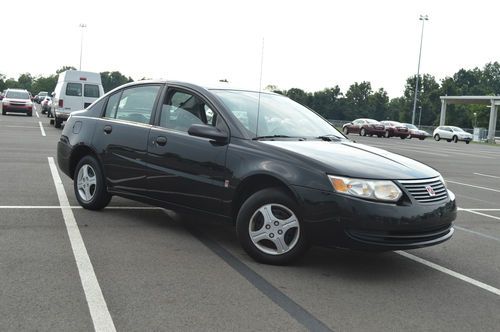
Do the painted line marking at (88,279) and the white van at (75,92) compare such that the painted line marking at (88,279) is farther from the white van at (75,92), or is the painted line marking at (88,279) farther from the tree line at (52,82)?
the tree line at (52,82)

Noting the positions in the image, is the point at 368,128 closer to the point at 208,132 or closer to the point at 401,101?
the point at 208,132

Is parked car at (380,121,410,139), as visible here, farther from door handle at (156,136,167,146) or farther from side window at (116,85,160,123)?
door handle at (156,136,167,146)

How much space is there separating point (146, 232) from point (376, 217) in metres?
2.61

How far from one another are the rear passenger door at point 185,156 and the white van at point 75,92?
1777 cm

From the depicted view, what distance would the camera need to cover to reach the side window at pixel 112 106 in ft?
22.5

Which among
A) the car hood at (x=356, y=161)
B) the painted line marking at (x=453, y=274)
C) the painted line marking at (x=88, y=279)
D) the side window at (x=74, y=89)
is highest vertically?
the side window at (x=74, y=89)

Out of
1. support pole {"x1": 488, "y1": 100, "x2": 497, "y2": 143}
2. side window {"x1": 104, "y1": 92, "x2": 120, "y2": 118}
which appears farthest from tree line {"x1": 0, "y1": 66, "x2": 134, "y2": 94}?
side window {"x1": 104, "y1": 92, "x2": 120, "y2": 118}

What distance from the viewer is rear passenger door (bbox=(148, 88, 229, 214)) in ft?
17.6

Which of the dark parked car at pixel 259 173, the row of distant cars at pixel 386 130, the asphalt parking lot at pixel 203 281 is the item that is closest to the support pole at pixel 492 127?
the row of distant cars at pixel 386 130

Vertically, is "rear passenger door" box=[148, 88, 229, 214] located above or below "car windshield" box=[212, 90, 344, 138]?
below

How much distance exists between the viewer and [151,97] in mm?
6391

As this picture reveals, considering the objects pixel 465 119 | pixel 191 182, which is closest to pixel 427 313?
pixel 191 182

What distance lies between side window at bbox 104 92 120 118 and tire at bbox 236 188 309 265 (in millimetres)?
2597

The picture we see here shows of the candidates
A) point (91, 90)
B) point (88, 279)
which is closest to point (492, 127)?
point (91, 90)
